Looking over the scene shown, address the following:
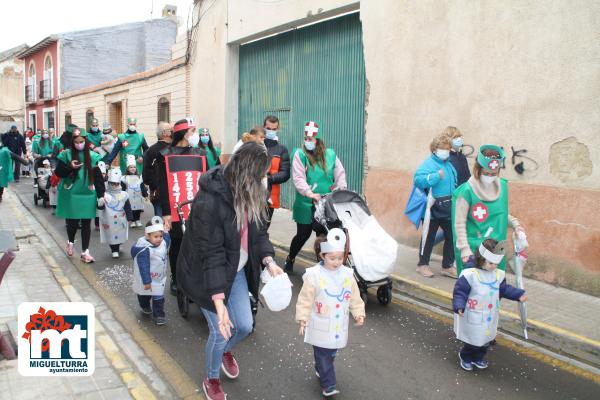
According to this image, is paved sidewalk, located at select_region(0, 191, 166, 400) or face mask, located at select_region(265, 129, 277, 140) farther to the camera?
face mask, located at select_region(265, 129, 277, 140)

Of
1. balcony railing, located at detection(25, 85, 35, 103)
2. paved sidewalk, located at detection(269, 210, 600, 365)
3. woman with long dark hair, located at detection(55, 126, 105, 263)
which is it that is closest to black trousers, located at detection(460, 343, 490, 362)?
paved sidewalk, located at detection(269, 210, 600, 365)

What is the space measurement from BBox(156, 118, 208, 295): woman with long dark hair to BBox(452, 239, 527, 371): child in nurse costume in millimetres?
2714

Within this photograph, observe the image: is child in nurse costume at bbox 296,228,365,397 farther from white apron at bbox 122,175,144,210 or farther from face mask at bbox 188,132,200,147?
white apron at bbox 122,175,144,210

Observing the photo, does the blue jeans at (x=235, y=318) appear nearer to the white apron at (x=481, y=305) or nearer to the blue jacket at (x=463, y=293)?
the blue jacket at (x=463, y=293)

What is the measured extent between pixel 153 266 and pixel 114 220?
282cm

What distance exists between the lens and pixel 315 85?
11.4 metres

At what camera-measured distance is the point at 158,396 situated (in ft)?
12.4

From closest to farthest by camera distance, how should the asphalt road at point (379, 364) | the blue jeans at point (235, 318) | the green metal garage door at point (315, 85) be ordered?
the blue jeans at point (235, 318) < the asphalt road at point (379, 364) < the green metal garage door at point (315, 85)

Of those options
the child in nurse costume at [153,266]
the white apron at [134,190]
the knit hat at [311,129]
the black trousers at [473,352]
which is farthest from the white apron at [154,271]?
the white apron at [134,190]

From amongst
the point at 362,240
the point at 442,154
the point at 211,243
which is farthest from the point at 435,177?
the point at 211,243

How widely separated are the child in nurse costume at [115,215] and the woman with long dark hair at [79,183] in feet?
1.02

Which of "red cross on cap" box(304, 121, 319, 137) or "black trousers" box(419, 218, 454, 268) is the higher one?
"red cross on cap" box(304, 121, 319, 137)

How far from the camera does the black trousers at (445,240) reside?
6.68 m

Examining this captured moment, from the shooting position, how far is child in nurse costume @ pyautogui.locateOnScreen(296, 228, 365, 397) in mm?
3600
